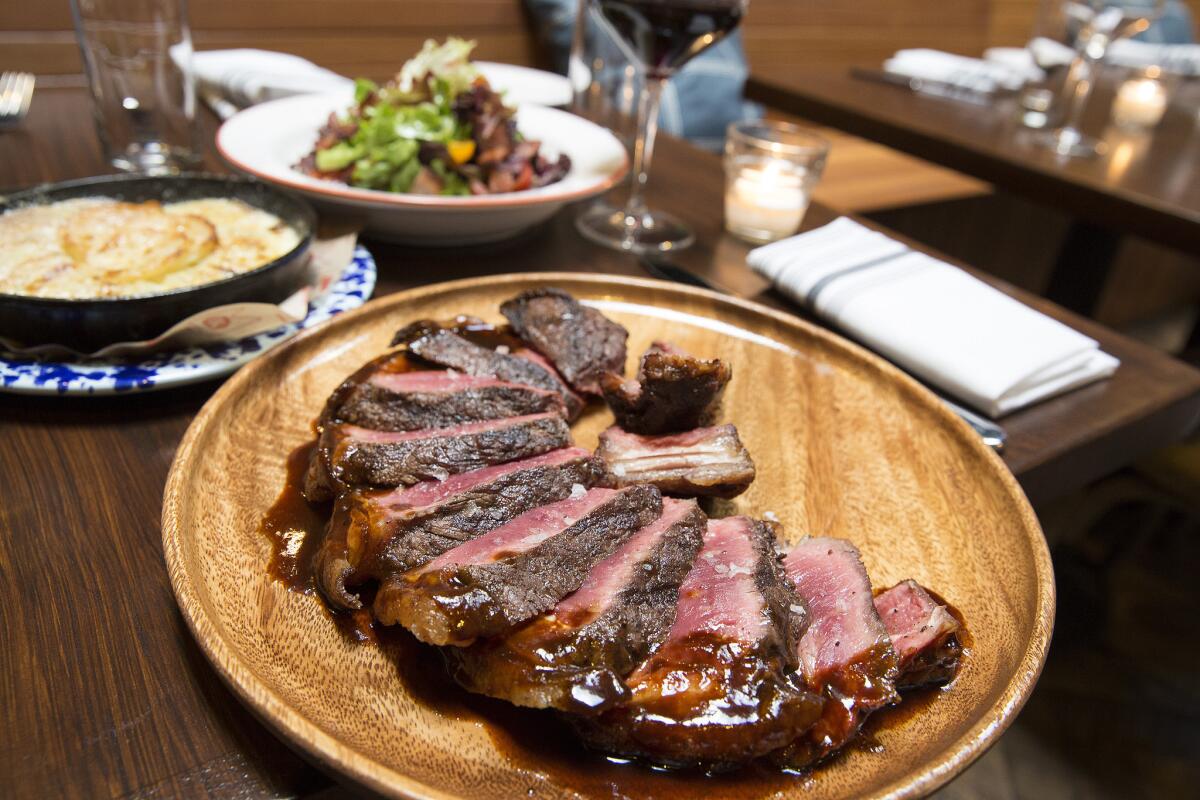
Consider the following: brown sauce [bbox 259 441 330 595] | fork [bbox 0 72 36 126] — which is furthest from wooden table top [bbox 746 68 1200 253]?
fork [bbox 0 72 36 126]

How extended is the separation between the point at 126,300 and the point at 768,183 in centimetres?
171

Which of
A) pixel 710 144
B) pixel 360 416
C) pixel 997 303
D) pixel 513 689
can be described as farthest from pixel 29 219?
pixel 710 144

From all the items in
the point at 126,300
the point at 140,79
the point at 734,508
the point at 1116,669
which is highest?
the point at 140,79

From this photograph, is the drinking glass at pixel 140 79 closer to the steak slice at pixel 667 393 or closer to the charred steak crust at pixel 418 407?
the charred steak crust at pixel 418 407

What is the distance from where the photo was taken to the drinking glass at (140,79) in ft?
7.66

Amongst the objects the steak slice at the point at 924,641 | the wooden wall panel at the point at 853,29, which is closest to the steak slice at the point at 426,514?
the steak slice at the point at 924,641

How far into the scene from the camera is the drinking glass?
2.34m

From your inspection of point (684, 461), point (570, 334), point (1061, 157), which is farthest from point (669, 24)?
point (1061, 157)

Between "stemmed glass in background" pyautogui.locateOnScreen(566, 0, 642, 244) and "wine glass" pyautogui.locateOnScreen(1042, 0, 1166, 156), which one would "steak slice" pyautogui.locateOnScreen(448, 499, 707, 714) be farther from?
"wine glass" pyautogui.locateOnScreen(1042, 0, 1166, 156)

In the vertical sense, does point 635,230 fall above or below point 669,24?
below

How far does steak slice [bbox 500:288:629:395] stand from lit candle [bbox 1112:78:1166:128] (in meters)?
3.79

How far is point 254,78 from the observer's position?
277 cm

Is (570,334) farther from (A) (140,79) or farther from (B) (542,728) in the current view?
(A) (140,79)

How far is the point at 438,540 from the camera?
3.54ft
